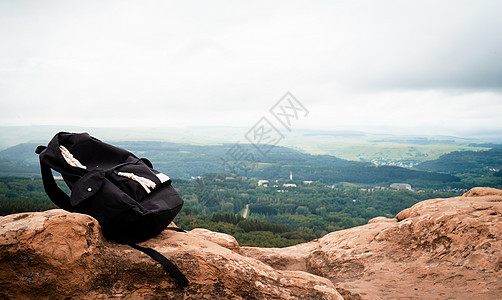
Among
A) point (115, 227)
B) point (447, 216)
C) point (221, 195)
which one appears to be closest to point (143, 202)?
point (115, 227)

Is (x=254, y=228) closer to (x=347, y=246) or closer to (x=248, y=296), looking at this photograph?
(x=347, y=246)

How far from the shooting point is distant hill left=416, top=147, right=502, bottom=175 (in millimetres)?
104275

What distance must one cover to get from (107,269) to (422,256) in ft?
21.7

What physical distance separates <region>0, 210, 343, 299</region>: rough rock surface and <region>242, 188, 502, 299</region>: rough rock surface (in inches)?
89.1

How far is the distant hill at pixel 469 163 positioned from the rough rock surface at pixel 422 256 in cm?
12092

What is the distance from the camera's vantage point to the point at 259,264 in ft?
15.1

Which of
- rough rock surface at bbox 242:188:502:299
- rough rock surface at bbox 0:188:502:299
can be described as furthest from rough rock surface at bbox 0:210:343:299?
rough rock surface at bbox 242:188:502:299

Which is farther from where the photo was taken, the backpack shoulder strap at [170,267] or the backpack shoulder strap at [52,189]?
the backpack shoulder strap at [52,189]

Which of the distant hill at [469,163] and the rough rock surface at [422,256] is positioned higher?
the rough rock surface at [422,256]

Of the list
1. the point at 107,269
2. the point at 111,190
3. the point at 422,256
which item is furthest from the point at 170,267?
the point at 422,256

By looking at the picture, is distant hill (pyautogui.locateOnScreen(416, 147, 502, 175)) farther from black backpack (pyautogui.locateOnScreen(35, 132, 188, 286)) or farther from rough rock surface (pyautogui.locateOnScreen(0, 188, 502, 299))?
black backpack (pyautogui.locateOnScreen(35, 132, 188, 286))

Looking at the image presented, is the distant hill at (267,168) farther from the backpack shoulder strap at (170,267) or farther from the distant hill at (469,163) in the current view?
the backpack shoulder strap at (170,267)

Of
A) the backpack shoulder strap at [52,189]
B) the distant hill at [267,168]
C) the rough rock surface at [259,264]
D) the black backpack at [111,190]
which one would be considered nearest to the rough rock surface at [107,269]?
the rough rock surface at [259,264]

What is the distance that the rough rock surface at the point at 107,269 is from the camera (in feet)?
10.3
